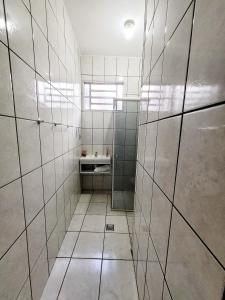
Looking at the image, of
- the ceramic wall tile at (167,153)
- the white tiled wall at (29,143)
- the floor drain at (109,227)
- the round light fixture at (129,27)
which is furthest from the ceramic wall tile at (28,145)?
the round light fixture at (129,27)

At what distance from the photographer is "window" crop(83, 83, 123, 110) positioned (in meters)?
2.88

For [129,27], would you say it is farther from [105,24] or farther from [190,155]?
[190,155]

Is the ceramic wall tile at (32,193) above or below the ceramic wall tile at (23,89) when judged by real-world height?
below

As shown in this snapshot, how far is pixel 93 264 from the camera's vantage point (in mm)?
1457

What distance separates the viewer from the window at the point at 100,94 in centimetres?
288

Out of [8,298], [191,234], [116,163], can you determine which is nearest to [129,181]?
[116,163]

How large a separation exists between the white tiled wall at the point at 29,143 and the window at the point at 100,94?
1.32 m

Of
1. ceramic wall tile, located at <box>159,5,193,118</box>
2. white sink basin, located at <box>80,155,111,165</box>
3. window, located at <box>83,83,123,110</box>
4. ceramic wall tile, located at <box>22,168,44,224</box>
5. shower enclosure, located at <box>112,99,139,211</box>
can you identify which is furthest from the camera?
window, located at <box>83,83,123,110</box>

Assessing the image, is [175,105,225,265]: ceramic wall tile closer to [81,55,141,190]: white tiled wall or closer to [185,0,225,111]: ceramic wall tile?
[185,0,225,111]: ceramic wall tile

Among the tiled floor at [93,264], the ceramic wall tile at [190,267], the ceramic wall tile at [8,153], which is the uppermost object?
the ceramic wall tile at [8,153]

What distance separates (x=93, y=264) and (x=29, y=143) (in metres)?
1.29

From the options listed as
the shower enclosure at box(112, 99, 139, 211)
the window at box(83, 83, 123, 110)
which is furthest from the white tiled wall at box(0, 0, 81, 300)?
the window at box(83, 83, 123, 110)

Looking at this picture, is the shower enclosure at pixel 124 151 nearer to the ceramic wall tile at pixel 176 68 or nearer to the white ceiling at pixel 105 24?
the white ceiling at pixel 105 24

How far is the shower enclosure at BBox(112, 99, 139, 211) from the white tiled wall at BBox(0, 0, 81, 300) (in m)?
0.98
